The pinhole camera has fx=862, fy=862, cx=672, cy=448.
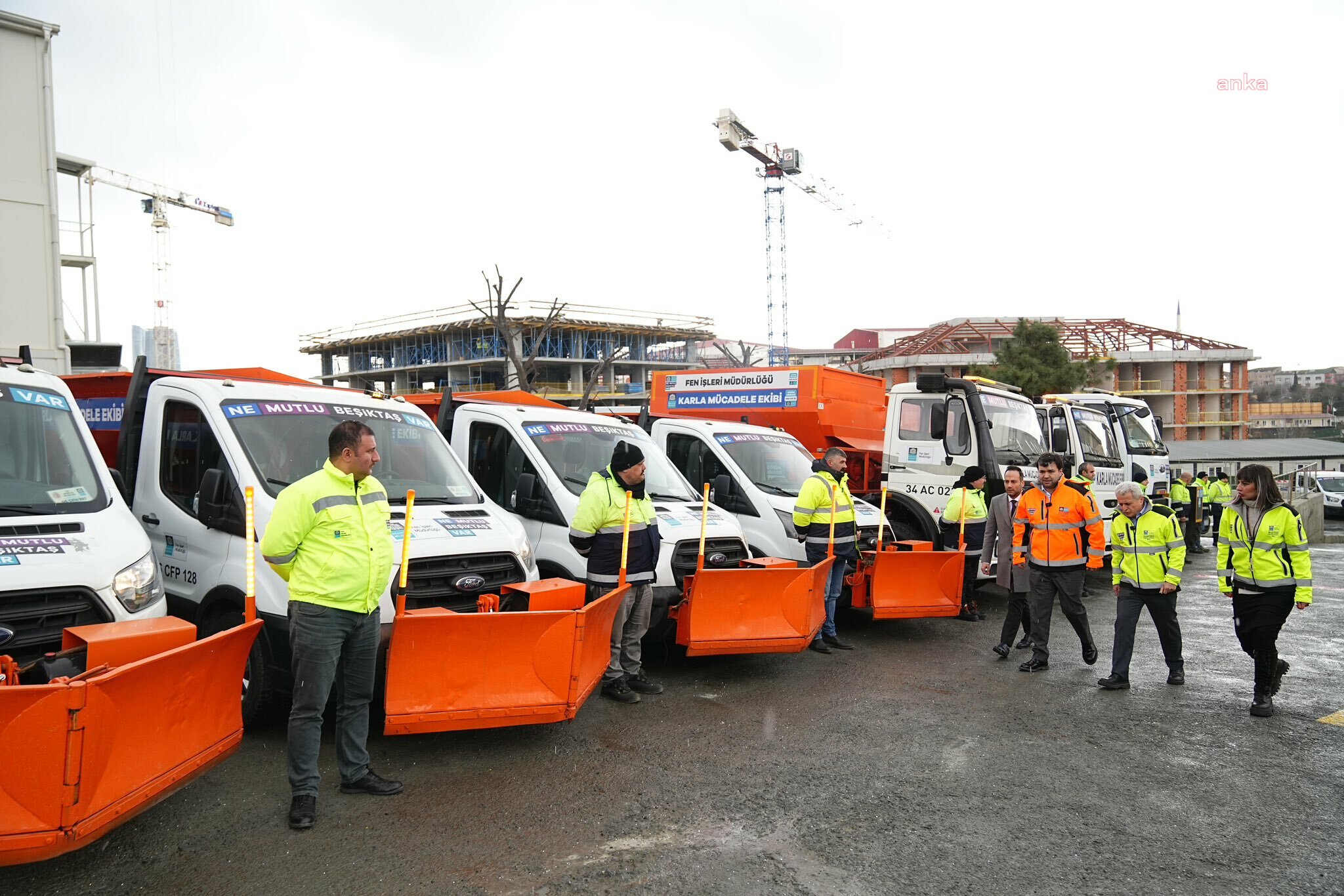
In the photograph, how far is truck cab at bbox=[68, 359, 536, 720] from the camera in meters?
5.22

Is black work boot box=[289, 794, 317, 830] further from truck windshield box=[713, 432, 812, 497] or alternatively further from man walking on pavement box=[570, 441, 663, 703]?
truck windshield box=[713, 432, 812, 497]

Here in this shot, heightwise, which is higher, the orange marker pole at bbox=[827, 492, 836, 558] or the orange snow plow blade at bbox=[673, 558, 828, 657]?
the orange marker pole at bbox=[827, 492, 836, 558]

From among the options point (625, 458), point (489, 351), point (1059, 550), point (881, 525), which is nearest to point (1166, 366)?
point (489, 351)

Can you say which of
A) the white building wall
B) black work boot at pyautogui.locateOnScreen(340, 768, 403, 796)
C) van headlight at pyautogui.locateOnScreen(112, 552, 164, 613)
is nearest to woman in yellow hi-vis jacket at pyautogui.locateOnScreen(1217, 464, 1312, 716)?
black work boot at pyautogui.locateOnScreen(340, 768, 403, 796)

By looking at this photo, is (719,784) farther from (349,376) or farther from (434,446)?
(349,376)

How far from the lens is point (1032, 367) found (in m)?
31.7

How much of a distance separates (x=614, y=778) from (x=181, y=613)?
3.19 meters

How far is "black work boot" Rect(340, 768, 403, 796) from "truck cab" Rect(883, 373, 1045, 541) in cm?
766

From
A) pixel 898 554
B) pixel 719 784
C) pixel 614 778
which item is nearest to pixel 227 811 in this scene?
pixel 614 778

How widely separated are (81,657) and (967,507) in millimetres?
8269

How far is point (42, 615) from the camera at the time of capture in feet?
13.2

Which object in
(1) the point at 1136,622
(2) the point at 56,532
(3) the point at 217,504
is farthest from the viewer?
(1) the point at 1136,622

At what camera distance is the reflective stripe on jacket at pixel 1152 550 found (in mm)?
6770

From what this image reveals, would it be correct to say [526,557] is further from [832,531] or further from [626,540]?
[832,531]
